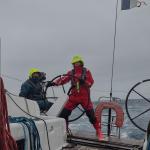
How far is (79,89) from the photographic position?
7.14 metres

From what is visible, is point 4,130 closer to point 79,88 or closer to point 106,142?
point 106,142

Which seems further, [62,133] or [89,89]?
[89,89]

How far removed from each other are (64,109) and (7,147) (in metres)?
4.01

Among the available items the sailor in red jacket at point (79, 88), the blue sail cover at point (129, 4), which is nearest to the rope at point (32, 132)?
the sailor in red jacket at point (79, 88)

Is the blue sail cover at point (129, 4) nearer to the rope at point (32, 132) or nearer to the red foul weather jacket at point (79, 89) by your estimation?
the red foul weather jacket at point (79, 89)

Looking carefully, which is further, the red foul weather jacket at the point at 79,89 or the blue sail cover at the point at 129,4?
the blue sail cover at the point at 129,4

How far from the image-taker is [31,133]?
4.12 m

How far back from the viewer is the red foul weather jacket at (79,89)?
713 cm

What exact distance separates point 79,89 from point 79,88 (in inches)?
0.7

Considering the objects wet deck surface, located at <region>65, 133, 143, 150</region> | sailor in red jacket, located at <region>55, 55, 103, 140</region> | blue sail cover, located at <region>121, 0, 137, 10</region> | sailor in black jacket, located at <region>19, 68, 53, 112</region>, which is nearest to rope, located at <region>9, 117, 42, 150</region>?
wet deck surface, located at <region>65, 133, 143, 150</region>

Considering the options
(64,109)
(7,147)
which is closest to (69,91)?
(64,109)

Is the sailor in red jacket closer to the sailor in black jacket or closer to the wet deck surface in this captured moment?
the wet deck surface

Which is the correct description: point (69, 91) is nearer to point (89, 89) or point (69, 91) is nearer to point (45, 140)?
point (89, 89)

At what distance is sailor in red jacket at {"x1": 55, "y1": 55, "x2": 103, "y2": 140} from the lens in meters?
7.12
